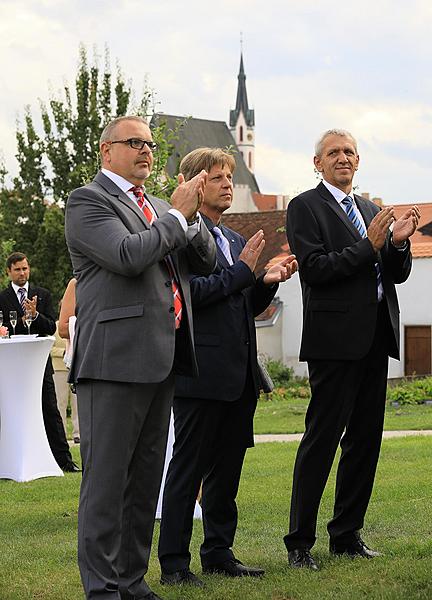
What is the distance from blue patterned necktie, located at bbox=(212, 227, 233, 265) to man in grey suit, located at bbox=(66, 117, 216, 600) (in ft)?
2.63

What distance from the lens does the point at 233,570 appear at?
5.90 m

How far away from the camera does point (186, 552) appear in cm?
583

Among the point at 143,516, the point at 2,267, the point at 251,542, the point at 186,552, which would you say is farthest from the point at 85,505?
the point at 2,267

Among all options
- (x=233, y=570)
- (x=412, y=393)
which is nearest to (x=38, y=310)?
(x=233, y=570)

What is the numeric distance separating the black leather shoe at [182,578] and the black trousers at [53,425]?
608 cm

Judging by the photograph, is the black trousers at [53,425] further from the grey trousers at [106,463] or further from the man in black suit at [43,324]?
the grey trousers at [106,463]

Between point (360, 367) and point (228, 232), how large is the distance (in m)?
1.01

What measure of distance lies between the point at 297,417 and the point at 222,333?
13680 millimetres

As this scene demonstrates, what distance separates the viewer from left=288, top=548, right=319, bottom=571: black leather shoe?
590cm

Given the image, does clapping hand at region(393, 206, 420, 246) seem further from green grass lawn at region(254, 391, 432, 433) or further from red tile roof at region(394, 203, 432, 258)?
red tile roof at region(394, 203, 432, 258)

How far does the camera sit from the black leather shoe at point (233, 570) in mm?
5844

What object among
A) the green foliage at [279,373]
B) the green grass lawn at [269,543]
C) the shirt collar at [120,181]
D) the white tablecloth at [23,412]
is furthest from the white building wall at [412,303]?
the shirt collar at [120,181]

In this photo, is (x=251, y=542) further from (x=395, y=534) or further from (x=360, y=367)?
(x=360, y=367)

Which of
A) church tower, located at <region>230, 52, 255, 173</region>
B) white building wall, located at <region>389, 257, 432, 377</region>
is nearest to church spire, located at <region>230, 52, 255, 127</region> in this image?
church tower, located at <region>230, 52, 255, 173</region>
